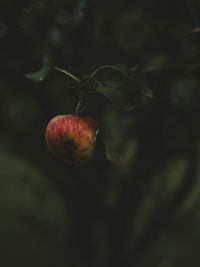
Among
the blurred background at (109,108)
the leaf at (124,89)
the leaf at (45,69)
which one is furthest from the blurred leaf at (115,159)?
the leaf at (45,69)

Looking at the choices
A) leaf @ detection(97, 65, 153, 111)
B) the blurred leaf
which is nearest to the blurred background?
the blurred leaf

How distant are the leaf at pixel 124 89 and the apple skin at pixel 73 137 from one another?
103 millimetres

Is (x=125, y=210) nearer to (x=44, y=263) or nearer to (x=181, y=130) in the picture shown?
(x=181, y=130)

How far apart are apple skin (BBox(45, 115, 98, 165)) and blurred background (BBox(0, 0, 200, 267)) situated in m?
0.04

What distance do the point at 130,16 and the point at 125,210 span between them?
1714 millimetres

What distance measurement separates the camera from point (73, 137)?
0.98 metres

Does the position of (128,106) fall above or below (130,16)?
below

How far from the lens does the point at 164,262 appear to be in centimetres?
408

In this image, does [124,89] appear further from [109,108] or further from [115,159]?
[109,108]

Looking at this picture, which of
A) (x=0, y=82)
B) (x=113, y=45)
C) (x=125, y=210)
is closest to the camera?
(x=113, y=45)

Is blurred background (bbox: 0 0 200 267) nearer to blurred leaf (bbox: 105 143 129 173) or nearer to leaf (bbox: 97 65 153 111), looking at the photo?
blurred leaf (bbox: 105 143 129 173)

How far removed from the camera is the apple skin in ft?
3.16

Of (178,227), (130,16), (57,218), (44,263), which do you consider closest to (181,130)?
(130,16)

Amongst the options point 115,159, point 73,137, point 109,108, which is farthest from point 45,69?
point 109,108
